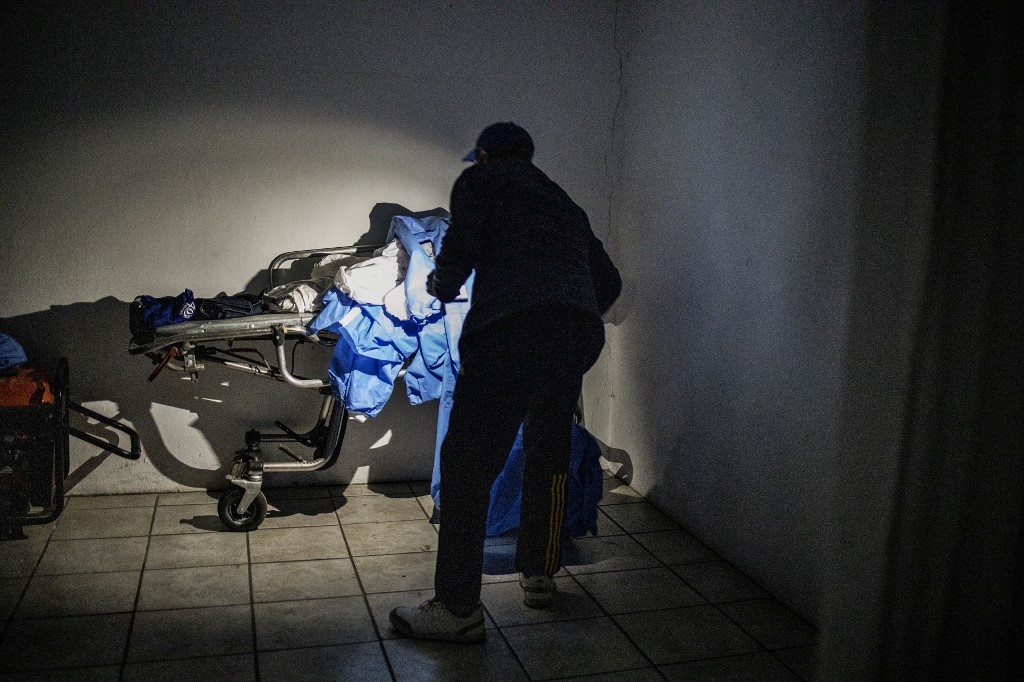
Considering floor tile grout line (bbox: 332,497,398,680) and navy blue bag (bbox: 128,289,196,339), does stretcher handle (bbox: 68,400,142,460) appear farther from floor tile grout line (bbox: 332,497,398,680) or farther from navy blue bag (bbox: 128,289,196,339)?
floor tile grout line (bbox: 332,497,398,680)

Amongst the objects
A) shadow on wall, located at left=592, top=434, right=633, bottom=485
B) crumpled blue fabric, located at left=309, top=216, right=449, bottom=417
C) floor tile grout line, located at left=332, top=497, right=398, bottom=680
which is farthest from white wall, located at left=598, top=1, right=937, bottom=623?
floor tile grout line, located at left=332, top=497, right=398, bottom=680

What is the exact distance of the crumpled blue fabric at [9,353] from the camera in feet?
10.9

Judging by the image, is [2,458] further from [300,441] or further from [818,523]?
[818,523]

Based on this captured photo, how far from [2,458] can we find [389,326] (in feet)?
4.86

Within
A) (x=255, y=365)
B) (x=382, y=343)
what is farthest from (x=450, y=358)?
(x=255, y=365)

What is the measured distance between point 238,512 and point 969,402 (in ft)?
8.69

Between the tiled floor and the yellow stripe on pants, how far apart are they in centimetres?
16

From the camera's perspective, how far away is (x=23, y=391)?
320cm

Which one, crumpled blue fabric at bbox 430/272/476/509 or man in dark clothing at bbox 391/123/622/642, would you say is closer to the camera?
man in dark clothing at bbox 391/123/622/642

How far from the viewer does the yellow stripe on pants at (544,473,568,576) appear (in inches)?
109

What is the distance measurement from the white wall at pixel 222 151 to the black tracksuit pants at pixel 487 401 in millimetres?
1623

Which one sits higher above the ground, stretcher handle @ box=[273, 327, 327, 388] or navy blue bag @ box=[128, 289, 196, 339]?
navy blue bag @ box=[128, 289, 196, 339]

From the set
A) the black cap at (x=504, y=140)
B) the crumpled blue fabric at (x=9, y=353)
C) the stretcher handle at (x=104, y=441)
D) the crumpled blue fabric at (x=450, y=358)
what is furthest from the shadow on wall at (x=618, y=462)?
the crumpled blue fabric at (x=9, y=353)

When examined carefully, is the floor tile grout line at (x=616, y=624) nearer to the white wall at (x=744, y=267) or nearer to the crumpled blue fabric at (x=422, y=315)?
the white wall at (x=744, y=267)
